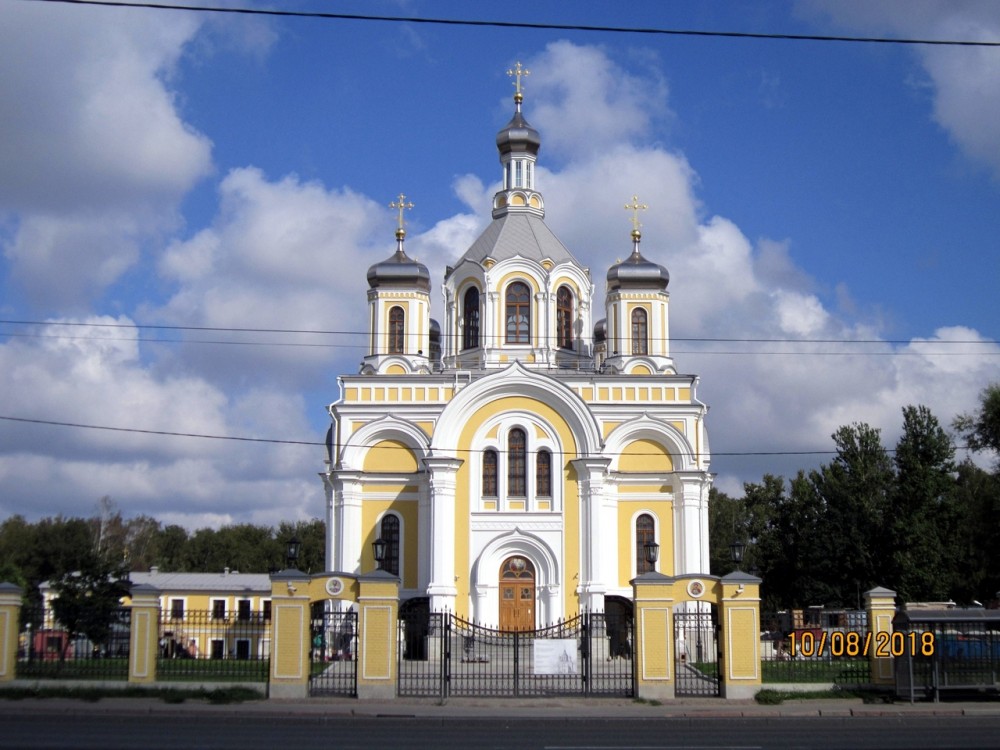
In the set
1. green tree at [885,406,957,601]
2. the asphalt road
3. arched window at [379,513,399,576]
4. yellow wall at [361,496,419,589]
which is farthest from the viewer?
green tree at [885,406,957,601]

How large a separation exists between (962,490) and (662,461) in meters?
21.8

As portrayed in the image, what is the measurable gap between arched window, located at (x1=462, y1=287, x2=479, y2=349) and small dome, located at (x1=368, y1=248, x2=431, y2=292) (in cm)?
182

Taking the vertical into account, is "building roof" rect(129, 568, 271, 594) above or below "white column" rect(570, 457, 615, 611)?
below

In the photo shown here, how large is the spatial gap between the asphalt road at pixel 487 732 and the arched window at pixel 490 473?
18.1 metres

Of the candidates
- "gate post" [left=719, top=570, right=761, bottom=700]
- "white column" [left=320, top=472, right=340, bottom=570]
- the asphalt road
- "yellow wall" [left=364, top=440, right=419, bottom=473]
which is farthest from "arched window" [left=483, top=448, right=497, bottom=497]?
the asphalt road

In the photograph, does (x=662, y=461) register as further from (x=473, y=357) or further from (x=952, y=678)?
(x=952, y=678)

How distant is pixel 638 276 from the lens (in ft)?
139

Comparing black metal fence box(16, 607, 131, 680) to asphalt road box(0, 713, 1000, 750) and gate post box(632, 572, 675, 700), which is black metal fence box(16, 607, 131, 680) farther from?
gate post box(632, 572, 675, 700)

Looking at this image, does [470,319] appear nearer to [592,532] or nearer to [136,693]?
[592,532]

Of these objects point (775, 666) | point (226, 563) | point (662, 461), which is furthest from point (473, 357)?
point (226, 563)

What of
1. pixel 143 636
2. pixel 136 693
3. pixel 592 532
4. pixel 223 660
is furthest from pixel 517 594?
pixel 136 693

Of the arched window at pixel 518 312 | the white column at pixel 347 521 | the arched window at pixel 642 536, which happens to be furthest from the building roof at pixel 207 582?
the arched window at pixel 642 536

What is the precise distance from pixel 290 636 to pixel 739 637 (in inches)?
345

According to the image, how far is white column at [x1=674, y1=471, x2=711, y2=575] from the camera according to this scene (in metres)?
38.3
